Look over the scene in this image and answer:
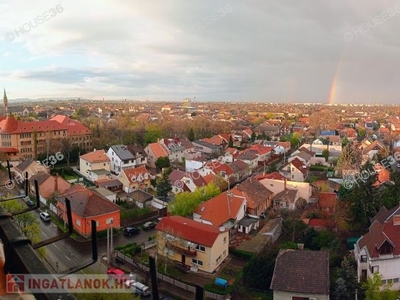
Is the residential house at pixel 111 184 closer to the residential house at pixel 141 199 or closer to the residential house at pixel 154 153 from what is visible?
the residential house at pixel 141 199

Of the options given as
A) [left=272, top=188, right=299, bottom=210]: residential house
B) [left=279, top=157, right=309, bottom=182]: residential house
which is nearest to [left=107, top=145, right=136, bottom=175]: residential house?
[left=279, top=157, right=309, bottom=182]: residential house

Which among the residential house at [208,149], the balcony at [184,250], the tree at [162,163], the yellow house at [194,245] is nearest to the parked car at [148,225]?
the yellow house at [194,245]

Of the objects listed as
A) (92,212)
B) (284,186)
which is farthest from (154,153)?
(92,212)

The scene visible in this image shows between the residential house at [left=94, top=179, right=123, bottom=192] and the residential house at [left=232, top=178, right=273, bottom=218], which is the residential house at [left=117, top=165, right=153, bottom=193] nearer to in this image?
the residential house at [left=94, top=179, right=123, bottom=192]

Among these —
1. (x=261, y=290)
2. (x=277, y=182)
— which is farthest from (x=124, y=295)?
(x=277, y=182)

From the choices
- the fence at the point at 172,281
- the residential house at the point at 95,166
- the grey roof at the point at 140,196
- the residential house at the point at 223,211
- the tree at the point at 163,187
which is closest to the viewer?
the fence at the point at 172,281
